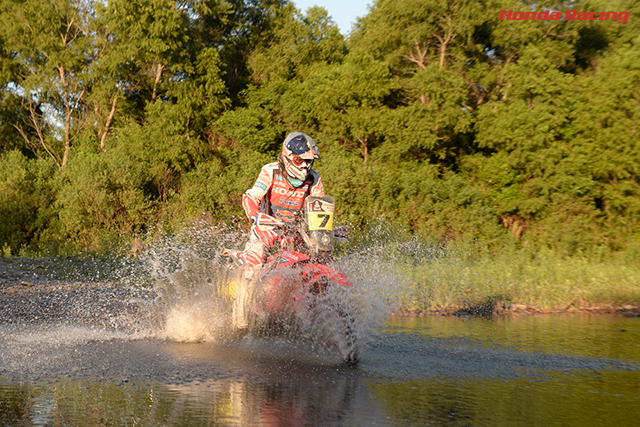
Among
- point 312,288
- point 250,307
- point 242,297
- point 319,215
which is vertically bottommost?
point 250,307

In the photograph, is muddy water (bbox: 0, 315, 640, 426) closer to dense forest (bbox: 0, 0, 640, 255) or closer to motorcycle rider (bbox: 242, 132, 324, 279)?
motorcycle rider (bbox: 242, 132, 324, 279)

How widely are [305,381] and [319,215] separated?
1.76 m

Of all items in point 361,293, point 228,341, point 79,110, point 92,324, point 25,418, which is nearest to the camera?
point 25,418

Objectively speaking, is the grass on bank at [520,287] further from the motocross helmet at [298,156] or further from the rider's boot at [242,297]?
the motocross helmet at [298,156]

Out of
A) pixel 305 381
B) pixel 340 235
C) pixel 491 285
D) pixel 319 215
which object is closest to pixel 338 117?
pixel 491 285

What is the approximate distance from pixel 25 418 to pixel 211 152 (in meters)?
31.1

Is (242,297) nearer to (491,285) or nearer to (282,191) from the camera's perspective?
(282,191)

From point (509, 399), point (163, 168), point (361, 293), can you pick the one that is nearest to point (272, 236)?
point (361, 293)

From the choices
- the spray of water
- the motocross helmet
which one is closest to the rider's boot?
the spray of water

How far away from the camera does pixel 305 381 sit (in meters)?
5.59

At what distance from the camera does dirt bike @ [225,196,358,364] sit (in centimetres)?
642

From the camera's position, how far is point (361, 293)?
6953 mm

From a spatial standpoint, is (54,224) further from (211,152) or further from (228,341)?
(228,341)

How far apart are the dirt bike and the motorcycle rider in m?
0.22
